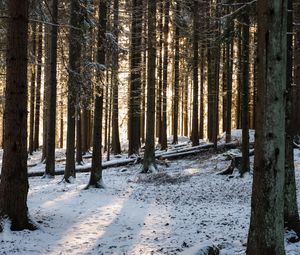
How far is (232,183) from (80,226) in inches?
291

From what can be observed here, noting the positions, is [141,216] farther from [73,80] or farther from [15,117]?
[73,80]

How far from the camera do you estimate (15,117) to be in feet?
27.3

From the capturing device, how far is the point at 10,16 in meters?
8.45

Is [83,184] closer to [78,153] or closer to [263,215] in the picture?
[78,153]

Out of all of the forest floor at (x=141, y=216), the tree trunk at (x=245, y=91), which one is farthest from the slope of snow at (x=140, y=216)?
the tree trunk at (x=245, y=91)

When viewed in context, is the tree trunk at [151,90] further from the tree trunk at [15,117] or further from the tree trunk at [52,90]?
the tree trunk at [15,117]

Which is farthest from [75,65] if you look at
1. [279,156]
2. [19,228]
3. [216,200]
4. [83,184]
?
[279,156]

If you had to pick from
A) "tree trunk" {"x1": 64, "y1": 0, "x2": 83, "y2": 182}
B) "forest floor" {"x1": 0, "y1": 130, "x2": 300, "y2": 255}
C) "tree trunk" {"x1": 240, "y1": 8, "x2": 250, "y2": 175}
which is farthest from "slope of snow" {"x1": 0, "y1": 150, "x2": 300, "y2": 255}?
"tree trunk" {"x1": 64, "y1": 0, "x2": 83, "y2": 182}

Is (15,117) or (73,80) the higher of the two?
(73,80)

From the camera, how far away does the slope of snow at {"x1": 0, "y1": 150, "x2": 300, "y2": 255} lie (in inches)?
314

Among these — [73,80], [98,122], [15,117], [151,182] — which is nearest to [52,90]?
[98,122]

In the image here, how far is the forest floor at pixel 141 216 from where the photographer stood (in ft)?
26.1

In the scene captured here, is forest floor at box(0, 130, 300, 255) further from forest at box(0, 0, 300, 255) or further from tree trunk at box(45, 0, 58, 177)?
tree trunk at box(45, 0, 58, 177)

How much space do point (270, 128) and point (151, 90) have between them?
14.3 m
